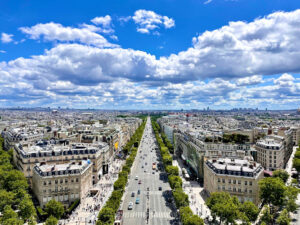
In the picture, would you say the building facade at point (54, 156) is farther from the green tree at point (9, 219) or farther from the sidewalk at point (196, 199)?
the sidewalk at point (196, 199)

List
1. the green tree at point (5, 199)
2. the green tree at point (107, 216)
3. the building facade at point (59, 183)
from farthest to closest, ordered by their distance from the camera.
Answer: the building facade at point (59, 183) < the green tree at point (5, 199) < the green tree at point (107, 216)

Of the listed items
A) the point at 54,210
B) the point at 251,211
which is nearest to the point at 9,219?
the point at 54,210

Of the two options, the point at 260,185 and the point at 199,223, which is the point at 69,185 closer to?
the point at 199,223

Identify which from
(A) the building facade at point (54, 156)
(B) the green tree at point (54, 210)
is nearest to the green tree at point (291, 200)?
(B) the green tree at point (54, 210)

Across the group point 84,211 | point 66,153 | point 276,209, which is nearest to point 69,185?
point 84,211

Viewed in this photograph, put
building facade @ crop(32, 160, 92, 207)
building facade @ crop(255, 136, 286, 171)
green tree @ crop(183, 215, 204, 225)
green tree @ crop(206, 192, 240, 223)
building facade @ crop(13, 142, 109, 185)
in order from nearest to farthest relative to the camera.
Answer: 1. green tree @ crop(183, 215, 204, 225)
2. green tree @ crop(206, 192, 240, 223)
3. building facade @ crop(32, 160, 92, 207)
4. building facade @ crop(13, 142, 109, 185)
5. building facade @ crop(255, 136, 286, 171)

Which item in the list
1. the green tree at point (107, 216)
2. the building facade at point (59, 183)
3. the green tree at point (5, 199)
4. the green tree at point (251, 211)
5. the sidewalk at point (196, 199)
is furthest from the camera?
the building facade at point (59, 183)

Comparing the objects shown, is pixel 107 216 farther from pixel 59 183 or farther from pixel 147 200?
pixel 59 183

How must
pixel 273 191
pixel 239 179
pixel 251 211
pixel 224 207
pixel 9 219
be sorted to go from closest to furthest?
1. pixel 9 219
2. pixel 224 207
3. pixel 251 211
4. pixel 273 191
5. pixel 239 179

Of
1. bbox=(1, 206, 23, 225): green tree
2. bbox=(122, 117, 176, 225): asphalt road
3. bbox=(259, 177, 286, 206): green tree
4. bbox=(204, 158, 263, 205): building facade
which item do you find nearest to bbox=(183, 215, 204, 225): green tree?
bbox=(122, 117, 176, 225): asphalt road

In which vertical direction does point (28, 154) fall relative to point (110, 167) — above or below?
above

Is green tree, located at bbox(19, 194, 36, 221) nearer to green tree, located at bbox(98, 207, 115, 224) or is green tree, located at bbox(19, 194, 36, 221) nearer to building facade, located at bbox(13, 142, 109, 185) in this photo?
green tree, located at bbox(98, 207, 115, 224)
